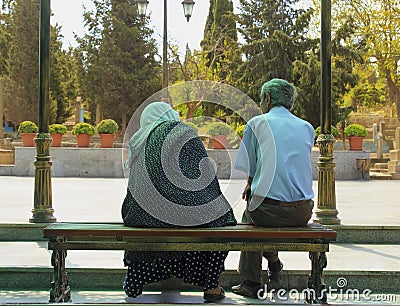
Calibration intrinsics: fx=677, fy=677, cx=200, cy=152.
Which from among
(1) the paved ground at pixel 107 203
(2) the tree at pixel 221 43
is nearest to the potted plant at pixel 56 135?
(1) the paved ground at pixel 107 203

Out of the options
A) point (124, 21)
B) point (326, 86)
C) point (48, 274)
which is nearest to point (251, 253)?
point (48, 274)

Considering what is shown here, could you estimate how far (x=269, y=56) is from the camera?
2877 centimetres

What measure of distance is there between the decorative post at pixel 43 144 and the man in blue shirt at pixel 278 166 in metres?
2.52

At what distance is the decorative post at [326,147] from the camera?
6688 mm

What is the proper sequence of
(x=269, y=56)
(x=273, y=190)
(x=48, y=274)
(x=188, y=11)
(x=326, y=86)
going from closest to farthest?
1. (x=273, y=190)
2. (x=48, y=274)
3. (x=326, y=86)
4. (x=188, y=11)
5. (x=269, y=56)

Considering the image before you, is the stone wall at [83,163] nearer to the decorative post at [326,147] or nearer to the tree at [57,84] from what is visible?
the decorative post at [326,147]

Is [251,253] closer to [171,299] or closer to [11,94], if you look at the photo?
[171,299]

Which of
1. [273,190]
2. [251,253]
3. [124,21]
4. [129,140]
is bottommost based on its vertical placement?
[251,253]

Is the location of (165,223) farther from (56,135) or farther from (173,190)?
(56,135)

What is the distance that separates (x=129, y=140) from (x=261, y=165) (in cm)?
94

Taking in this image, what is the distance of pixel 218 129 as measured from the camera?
5.85 metres

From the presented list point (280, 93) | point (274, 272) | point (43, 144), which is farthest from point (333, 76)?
point (280, 93)

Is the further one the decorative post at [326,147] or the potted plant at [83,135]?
the potted plant at [83,135]

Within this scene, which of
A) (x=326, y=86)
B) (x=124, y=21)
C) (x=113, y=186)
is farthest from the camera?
(x=124, y=21)
